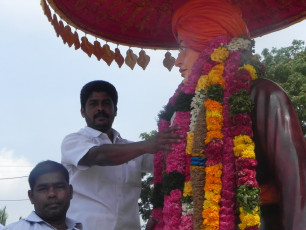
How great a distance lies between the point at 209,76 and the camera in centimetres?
305

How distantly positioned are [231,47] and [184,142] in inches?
26.8

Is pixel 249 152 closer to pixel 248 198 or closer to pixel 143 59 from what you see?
pixel 248 198

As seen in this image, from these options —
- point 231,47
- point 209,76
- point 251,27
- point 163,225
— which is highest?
point 251,27

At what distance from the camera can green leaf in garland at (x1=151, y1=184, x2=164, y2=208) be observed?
131 inches

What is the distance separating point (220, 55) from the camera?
309cm

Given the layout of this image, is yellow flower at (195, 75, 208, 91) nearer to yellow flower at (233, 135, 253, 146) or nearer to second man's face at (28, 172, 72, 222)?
yellow flower at (233, 135, 253, 146)

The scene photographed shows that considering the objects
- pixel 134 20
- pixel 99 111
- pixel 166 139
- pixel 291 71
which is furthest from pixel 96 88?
pixel 291 71

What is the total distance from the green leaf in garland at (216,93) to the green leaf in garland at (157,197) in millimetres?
764

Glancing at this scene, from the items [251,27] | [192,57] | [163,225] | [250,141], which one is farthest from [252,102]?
[251,27]

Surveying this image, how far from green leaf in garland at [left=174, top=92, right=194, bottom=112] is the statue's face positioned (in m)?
0.19

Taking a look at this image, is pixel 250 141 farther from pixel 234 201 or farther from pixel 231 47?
pixel 231 47

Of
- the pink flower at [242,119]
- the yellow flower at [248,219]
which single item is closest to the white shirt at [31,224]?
the yellow flower at [248,219]

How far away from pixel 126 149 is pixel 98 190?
637mm

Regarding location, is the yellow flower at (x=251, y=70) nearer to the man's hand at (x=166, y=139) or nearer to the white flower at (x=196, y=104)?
the white flower at (x=196, y=104)
